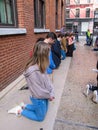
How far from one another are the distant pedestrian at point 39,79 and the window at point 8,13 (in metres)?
1.83

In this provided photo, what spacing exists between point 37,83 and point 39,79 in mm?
73

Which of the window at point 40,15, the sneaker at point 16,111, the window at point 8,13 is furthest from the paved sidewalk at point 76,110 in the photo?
the window at point 40,15

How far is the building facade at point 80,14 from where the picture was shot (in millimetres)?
34219

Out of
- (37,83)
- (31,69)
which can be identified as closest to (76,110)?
(37,83)

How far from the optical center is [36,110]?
8.24 feet

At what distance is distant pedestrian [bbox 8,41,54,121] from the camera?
2.28 meters

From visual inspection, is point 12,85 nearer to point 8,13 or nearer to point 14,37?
point 14,37

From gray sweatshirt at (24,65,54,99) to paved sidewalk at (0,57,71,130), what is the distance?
0.49 m

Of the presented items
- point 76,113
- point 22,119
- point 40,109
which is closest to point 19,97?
point 22,119

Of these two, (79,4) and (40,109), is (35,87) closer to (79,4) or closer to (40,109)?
(40,109)

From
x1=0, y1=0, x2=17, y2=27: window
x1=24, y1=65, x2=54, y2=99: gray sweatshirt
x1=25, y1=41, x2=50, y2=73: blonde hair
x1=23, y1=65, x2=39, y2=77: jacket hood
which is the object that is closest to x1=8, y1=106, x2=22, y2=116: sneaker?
x1=24, y1=65, x2=54, y2=99: gray sweatshirt

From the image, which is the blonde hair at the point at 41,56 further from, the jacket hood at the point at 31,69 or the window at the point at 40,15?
the window at the point at 40,15

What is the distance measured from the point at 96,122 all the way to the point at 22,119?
129 cm

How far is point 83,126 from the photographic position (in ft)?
8.14
